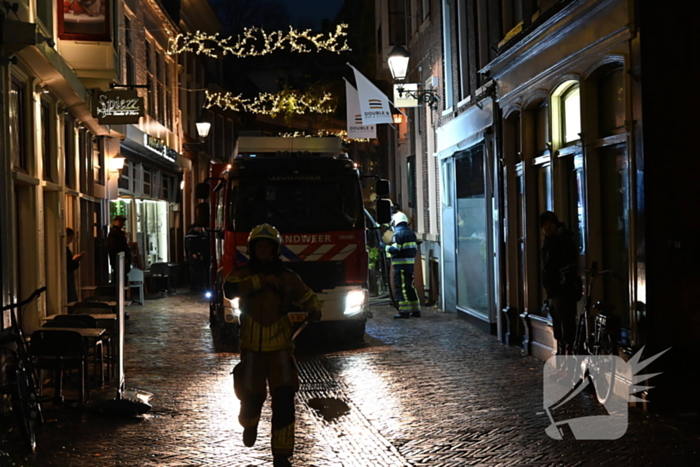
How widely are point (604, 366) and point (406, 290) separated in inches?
326

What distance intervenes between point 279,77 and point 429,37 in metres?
31.0

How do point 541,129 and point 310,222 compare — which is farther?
point 310,222

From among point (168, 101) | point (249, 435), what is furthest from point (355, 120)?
point (168, 101)

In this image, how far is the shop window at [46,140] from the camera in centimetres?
1352

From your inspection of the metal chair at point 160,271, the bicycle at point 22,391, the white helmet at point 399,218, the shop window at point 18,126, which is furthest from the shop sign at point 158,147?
the bicycle at point 22,391

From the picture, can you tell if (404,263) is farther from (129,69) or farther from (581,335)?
(129,69)

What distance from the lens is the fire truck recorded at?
13281 mm

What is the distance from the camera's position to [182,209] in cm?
3397

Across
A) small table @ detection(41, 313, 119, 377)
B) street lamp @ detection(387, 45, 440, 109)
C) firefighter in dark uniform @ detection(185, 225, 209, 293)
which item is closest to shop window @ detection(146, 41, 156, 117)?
firefighter in dark uniform @ detection(185, 225, 209, 293)

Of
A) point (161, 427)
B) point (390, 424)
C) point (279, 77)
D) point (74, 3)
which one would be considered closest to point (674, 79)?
point (390, 424)

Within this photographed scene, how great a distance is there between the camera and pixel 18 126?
1156cm

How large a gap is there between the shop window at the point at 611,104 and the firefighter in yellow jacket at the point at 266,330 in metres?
4.44

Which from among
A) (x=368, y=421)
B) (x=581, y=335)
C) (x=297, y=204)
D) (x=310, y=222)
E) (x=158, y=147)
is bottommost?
(x=368, y=421)

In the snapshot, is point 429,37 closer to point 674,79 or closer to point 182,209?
point 674,79
